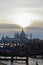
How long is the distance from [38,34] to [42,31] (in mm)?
120

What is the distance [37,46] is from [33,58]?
245mm

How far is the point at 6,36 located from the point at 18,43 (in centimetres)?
28

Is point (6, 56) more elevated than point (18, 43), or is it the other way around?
point (18, 43)

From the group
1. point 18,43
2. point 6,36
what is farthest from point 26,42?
point 6,36

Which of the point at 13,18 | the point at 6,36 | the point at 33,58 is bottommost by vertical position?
the point at 33,58

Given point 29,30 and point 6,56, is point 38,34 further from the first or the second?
point 6,56

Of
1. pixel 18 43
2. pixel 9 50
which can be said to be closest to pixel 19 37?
pixel 18 43

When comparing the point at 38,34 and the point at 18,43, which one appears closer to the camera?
the point at 38,34

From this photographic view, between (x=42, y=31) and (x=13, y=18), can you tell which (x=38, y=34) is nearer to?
(x=42, y=31)

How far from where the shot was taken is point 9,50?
3.11 m

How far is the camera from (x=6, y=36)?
3088 mm

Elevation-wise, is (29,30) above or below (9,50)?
above

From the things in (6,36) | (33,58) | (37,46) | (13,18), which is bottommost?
(33,58)

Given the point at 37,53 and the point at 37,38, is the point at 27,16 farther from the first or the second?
the point at 37,53
